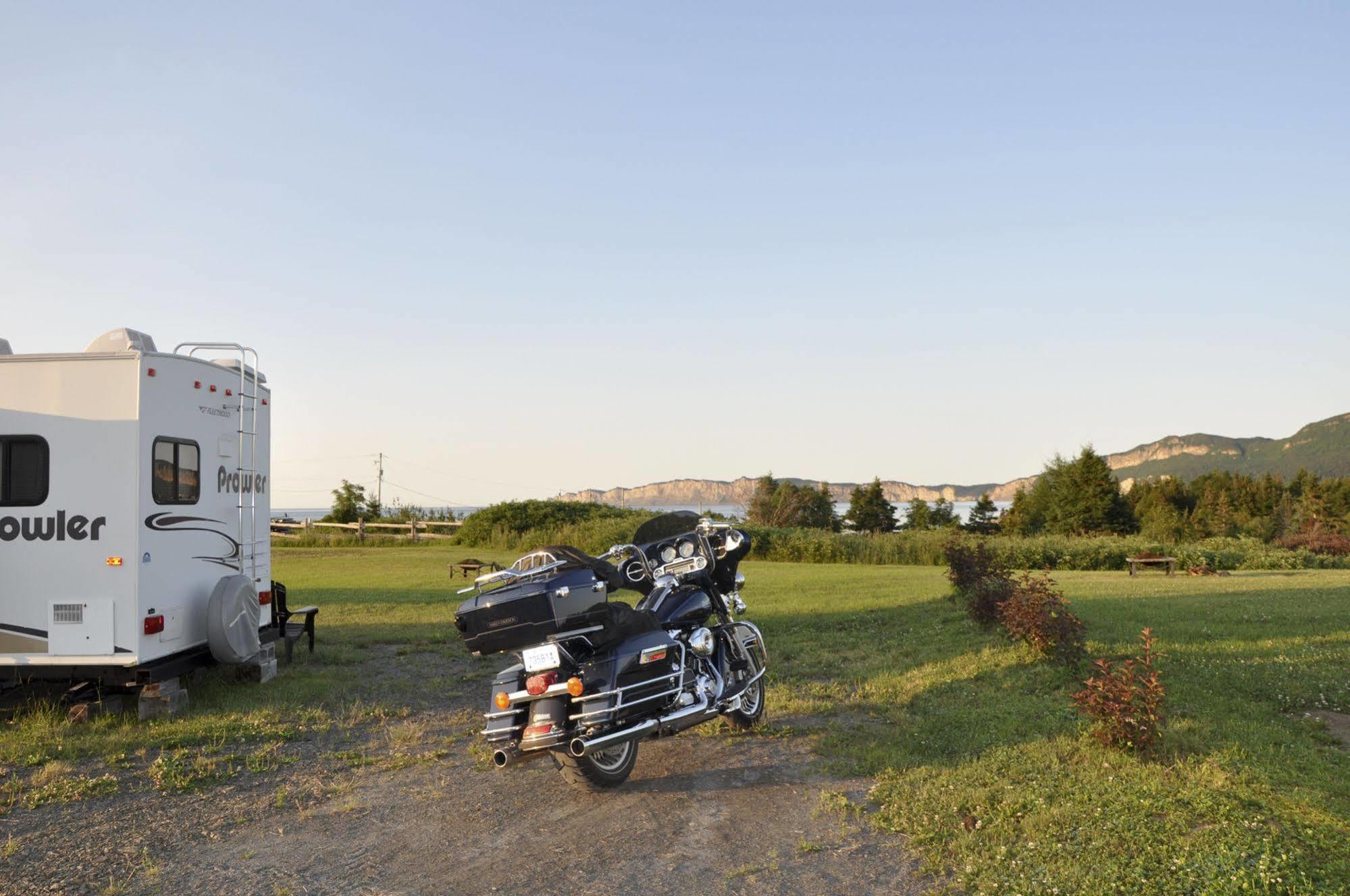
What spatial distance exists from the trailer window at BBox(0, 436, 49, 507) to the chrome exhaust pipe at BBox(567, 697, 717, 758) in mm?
5109

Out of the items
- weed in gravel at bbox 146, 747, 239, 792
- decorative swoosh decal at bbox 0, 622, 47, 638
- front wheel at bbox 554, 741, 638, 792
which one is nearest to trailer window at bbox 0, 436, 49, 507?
decorative swoosh decal at bbox 0, 622, 47, 638

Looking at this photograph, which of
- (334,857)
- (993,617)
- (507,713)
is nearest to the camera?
(334,857)

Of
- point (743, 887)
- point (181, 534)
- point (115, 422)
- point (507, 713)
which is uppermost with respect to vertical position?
point (115, 422)

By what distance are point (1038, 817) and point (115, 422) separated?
279 inches

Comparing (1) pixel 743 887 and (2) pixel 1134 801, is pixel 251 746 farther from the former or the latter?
(2) pixel 1134 801

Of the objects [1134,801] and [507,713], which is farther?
[507,713]

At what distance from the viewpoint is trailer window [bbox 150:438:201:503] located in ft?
24.4

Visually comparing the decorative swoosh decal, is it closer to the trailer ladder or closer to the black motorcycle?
the trailer ladder

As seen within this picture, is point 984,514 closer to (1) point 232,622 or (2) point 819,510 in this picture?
(2) point 819,510

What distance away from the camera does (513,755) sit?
16.5ft

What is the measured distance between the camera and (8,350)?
781 centimetres

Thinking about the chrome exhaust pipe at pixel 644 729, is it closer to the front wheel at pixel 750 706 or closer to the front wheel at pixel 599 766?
the front wheel at pixel 599 766

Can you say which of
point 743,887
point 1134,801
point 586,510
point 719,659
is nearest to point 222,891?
point 743,887

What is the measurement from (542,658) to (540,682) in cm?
13
